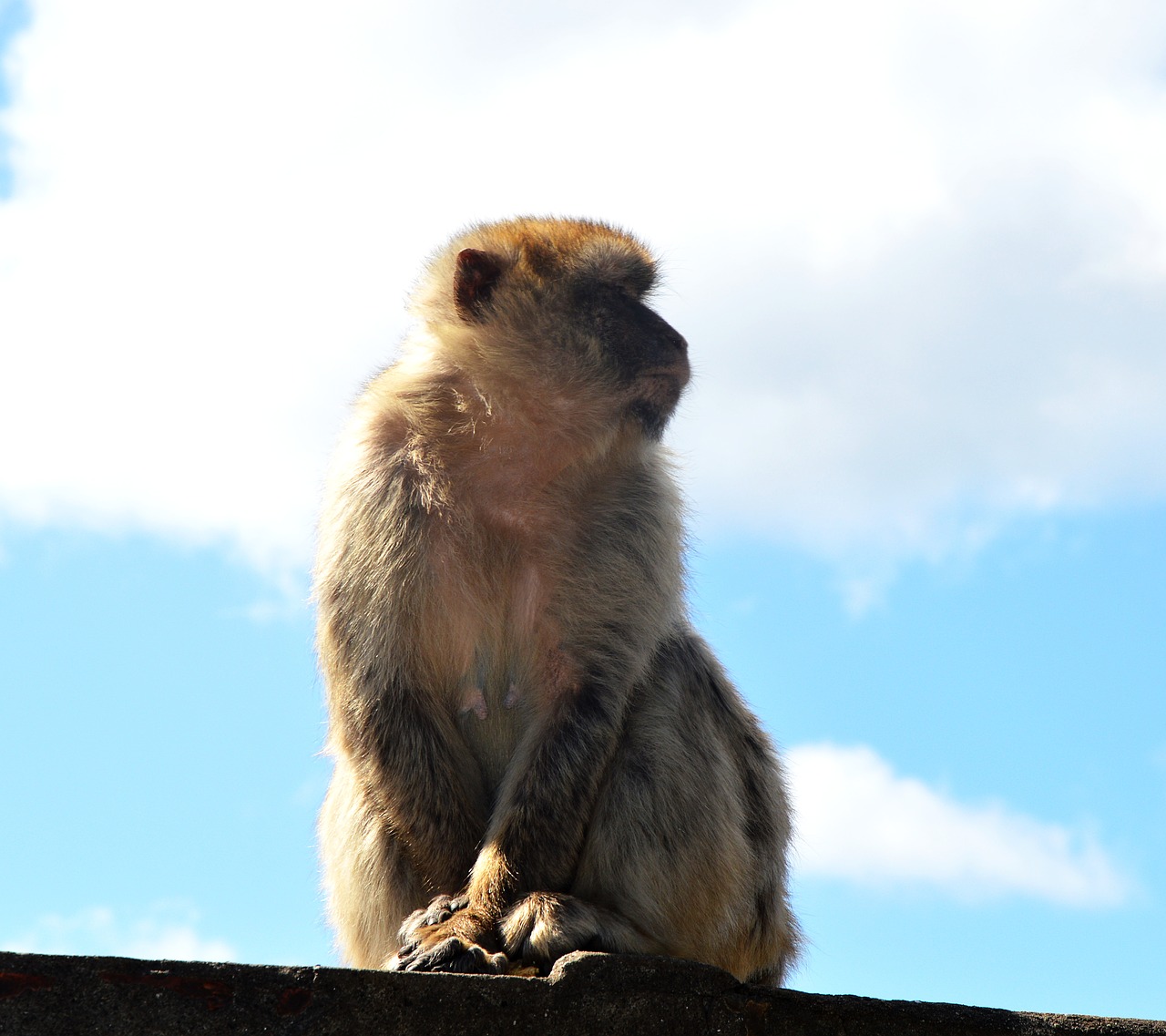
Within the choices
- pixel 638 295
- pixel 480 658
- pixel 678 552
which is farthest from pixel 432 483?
pixel 638 295

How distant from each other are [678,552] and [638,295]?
0.97 m

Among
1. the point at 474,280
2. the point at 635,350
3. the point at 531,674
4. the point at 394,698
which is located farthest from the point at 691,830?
the point at 474,280

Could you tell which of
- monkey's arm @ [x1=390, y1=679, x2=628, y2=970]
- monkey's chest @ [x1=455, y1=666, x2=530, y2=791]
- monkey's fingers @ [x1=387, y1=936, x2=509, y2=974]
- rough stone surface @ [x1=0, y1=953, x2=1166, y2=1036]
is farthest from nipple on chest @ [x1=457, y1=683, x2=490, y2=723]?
rough stone surface @ [x1=0, y1=953, x2=1166, y2=1036]

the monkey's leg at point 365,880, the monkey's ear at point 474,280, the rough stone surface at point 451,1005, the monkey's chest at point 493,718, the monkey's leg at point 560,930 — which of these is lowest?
the rough stone surface at point 451,1005

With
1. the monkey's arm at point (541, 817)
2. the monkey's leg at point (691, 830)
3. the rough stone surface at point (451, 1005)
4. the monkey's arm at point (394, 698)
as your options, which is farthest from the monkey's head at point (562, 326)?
the rough stone surface at point (451, 1005)

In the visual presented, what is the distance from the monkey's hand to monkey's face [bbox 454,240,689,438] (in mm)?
1617

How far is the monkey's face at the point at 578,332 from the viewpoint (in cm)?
431

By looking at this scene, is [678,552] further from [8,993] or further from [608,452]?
[8,993]

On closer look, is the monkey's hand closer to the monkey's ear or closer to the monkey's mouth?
the monkey's mouth

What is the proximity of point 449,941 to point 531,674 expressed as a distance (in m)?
0.95

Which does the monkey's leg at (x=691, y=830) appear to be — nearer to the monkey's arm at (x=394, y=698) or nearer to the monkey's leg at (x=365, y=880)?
the monkey's arm at (x=394, y=698)

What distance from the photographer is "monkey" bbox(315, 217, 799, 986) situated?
3.61 meters

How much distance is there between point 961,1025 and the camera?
2.99 m

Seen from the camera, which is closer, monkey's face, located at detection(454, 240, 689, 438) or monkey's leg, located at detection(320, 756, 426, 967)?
monkey's leg, located at detection(320, 756, 426, 967)
